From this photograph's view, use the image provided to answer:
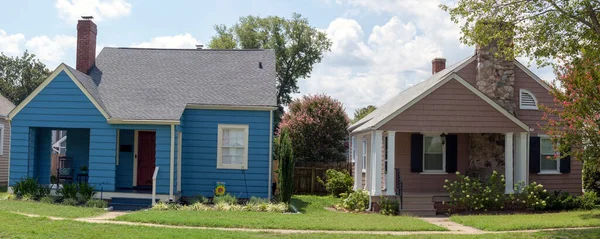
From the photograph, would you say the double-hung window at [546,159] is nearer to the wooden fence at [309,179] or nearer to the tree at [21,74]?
the wooden fence at [309,179]

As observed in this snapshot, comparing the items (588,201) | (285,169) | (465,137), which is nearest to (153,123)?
(285,169)

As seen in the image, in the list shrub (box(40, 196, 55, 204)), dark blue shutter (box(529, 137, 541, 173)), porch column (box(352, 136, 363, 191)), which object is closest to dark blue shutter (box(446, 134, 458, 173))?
dark blue shutter (box(529, 137, 541, 173))

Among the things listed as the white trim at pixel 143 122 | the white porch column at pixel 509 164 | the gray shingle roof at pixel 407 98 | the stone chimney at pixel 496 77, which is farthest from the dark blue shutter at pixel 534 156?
the white trim at pixel 143 122

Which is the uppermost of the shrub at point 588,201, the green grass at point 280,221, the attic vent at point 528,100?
the attic vent at point 528,100

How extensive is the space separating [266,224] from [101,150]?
272 inches

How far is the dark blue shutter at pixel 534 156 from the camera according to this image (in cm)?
1967

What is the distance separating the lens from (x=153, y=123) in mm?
17531

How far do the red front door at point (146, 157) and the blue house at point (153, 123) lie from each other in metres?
0.03

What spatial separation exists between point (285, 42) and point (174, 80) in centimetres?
2838

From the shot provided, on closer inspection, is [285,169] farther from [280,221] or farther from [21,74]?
[21,74]

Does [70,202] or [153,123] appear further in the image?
[153,123]

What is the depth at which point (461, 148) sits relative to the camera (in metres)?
19.9

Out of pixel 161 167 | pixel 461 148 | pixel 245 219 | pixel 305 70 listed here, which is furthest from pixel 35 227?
Answer: pixel 305 70

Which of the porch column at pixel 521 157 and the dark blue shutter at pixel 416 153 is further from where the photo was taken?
the dark blue shutter at pixel 416 153
